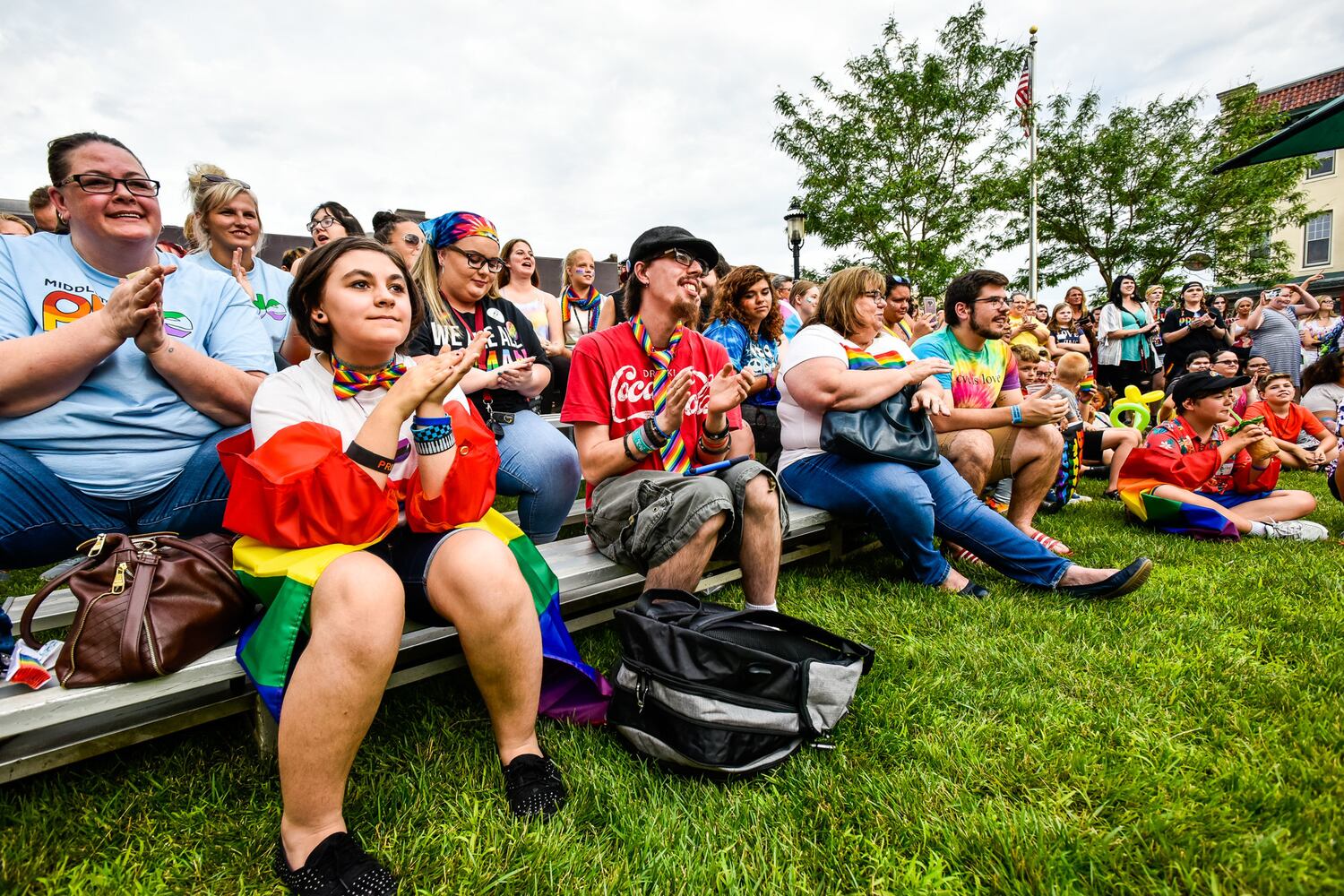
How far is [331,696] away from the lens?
62.9 inches

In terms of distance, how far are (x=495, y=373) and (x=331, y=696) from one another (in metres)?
1.64

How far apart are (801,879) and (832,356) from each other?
2.41 m

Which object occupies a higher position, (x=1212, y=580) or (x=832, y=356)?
(x=832, y=356)

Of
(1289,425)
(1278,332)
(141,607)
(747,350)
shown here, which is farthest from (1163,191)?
(141,607)

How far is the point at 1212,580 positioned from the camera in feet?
11.2

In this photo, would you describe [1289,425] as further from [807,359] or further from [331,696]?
[331,696]

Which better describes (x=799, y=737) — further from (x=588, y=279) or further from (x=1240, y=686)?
(x=588, y=279)

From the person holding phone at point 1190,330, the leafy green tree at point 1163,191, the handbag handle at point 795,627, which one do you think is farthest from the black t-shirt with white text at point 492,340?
the leafy green tree at point 1163,191

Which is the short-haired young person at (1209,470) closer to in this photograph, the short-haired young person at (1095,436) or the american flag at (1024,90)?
the short-haired young person at (1095,436)

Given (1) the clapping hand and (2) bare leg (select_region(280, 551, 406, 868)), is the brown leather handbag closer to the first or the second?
(2) bare leg (select_region(280, 551, 406, 868))

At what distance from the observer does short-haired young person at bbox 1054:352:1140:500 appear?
19.8 ft

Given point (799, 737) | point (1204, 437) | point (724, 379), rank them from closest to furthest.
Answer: point (799, 737), point (724, 379), point (1204, 437)

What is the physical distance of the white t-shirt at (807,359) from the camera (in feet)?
11.4

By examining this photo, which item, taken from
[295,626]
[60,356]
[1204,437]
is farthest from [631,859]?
[1204,437]
